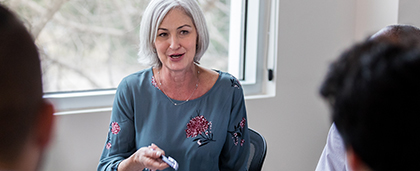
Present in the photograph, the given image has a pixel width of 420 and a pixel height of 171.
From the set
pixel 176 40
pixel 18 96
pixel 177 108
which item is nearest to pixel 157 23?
pixel 176 40

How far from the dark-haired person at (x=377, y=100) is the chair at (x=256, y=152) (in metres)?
1.05

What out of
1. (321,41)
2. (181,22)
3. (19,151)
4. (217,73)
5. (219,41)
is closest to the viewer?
(19,151)

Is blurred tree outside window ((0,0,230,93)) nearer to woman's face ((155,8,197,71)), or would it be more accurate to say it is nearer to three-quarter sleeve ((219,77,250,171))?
woman's face ((155,8,197,71))

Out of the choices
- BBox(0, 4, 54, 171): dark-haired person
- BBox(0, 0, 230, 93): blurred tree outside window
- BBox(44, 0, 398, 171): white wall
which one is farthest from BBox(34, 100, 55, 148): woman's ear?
BBox(44, 0, 398, 171): white wall

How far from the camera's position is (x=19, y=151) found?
328 millimetres

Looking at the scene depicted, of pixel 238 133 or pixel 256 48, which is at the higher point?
pixel 256 48

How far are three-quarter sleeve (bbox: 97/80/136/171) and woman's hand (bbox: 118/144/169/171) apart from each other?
10cm

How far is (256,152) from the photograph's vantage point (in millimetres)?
1585

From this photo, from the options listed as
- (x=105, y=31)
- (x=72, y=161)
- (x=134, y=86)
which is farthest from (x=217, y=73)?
(x=72, y=161)

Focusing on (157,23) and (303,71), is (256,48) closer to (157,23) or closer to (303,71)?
(303,71)

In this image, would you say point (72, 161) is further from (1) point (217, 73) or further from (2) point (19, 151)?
(2) point (19, 151)

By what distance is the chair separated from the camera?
1555 millimetres

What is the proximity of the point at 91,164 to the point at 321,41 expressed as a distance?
1.71m

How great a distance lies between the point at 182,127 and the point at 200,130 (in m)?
0.07
